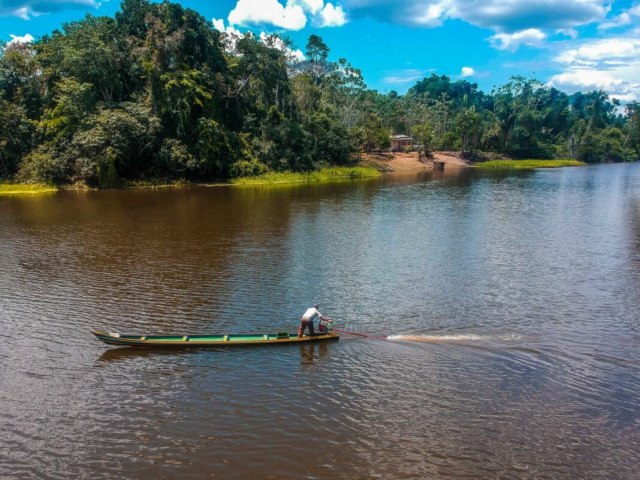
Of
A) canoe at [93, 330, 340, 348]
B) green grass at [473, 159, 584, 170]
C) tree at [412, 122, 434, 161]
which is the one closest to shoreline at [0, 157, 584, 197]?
green grass at [473, 159, 584, 170]

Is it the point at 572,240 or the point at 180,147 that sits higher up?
the point at 180,147

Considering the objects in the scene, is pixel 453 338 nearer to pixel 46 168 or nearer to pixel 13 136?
pixel 46 168

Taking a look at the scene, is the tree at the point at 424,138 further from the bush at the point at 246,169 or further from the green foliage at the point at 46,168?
the green foliage at the point at 46,168

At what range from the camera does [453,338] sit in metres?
17.6

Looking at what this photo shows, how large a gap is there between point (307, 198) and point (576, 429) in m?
44.6

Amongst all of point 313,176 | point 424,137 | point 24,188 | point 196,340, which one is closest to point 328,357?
point 196,340

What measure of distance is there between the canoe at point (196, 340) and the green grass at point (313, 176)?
5366 cm

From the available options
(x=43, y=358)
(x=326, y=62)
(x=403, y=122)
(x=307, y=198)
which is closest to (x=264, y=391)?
(x=43, y=358)

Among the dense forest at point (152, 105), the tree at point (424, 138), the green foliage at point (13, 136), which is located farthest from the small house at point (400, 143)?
the green foliage at point (13, 136)

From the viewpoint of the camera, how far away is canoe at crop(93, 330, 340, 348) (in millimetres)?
16250

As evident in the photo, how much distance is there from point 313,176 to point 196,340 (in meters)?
63.1

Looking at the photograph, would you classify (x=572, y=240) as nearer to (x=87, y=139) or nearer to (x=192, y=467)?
(x=192, y=467)

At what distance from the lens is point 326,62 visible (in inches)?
4429

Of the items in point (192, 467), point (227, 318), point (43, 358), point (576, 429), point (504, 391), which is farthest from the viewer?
point (227, 318)
